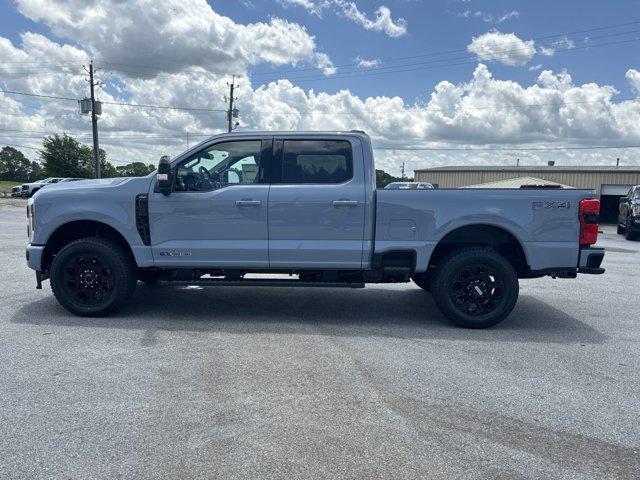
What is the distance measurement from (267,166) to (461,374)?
2867 mm

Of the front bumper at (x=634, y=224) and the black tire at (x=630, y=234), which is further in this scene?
the black tire at (x=630, y=234)

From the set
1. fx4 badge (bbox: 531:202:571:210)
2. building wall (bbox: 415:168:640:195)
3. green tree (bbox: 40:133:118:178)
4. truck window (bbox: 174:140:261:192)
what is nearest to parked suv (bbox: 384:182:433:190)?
fx4 badge (bbox: 531:202:571:210)

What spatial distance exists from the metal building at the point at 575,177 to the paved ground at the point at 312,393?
72.4ft

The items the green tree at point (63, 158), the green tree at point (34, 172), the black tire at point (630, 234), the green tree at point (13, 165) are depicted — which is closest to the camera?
the black tire at point (630, 234)

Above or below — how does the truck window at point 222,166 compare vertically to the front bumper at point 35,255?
above

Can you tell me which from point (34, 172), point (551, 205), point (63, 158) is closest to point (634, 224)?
point (551, 205)

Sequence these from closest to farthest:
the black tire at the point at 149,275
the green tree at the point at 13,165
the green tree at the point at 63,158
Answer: the black tire at the point at 149,275 < the green tree at the point at 63,158 < the green tree at the point at 13,165

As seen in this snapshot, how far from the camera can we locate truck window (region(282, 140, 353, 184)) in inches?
200

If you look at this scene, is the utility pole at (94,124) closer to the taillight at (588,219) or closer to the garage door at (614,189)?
the taillight at (588,219)

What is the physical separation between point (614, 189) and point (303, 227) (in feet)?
107

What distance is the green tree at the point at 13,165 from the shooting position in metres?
86.7

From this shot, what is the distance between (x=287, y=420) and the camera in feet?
9.89

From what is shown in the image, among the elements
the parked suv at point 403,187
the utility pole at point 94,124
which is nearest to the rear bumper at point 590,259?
the parked suv at point 403,187

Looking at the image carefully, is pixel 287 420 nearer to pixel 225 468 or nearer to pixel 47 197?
pixel 225 468
